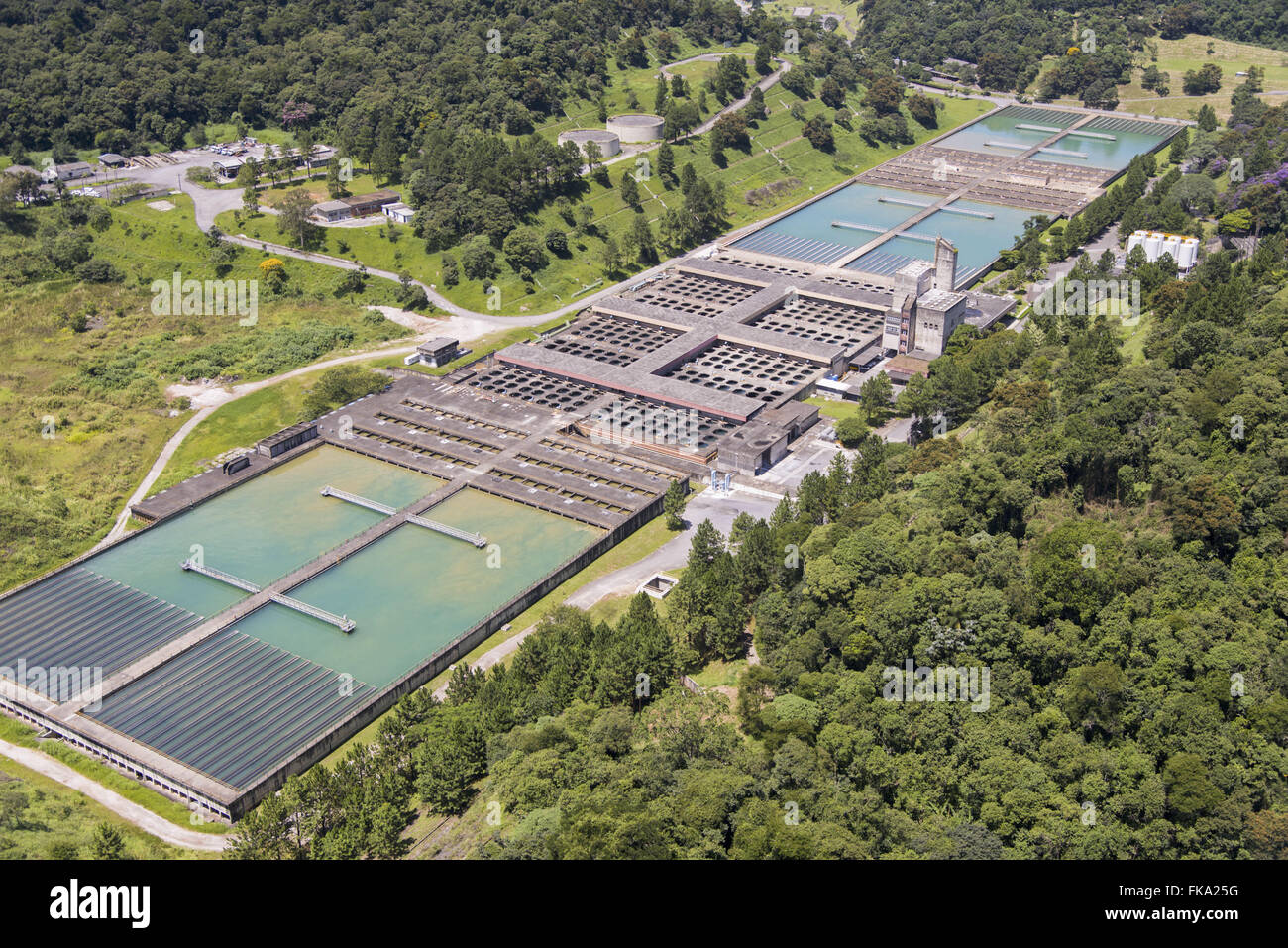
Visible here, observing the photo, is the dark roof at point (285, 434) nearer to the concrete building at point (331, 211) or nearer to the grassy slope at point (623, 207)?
the grassy slope at point (623, 207)

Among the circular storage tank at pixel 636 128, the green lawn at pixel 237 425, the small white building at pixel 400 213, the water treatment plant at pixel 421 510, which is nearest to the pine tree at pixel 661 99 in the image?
the circular storage tank at pixel 636 128

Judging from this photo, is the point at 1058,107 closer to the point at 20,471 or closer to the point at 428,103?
the point at 428,103

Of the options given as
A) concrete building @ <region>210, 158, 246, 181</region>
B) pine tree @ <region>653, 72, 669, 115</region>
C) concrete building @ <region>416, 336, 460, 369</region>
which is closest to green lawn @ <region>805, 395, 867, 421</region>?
concrete building @ <region>416, 336, 460, 369</region>

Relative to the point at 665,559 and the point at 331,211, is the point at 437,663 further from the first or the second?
the point at 331,211

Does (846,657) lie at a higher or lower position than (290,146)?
lower

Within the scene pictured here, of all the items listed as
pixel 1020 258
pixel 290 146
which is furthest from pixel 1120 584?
pixel 290 146

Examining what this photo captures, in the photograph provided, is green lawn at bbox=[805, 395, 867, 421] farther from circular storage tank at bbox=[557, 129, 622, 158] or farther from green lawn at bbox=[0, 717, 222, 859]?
green lawn at bbox=[0, 717, 222, 859]
